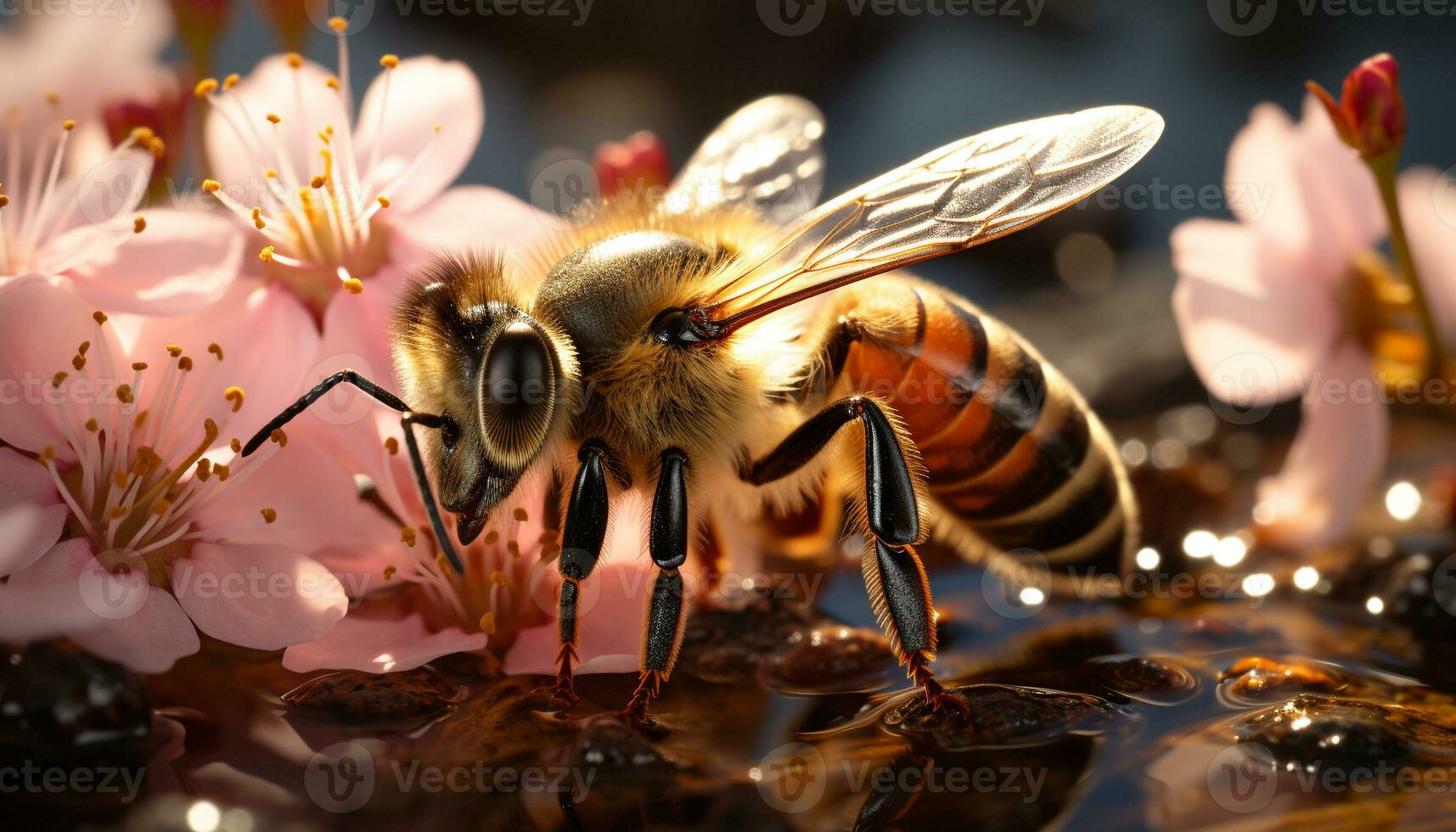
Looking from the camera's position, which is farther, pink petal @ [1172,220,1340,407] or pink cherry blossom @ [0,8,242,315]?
pink petal @ [1172,220,1340,407]

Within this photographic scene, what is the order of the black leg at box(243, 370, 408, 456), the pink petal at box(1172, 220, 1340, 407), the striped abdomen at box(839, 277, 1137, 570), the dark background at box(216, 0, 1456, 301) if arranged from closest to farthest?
the black leg at box(243, 370, 408, 456)
the striped abdomen at box(839, 277, 1137, 570)
the pink petal at box(1172, 220, 1340, 407)
the dark background at box(216, 0, 1456, 301)

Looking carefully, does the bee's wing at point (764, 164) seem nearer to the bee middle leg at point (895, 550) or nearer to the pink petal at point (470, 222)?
the pink petal at point (470, 222)

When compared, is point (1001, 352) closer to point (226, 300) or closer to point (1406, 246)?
point (1406, 246)

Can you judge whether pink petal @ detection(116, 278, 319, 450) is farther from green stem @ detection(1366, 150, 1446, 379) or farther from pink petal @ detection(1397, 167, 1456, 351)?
pink petal @ detection(1397, 167, 1456, 351)

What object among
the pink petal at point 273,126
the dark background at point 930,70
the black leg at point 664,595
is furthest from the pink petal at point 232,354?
the dark background at point 930,70
